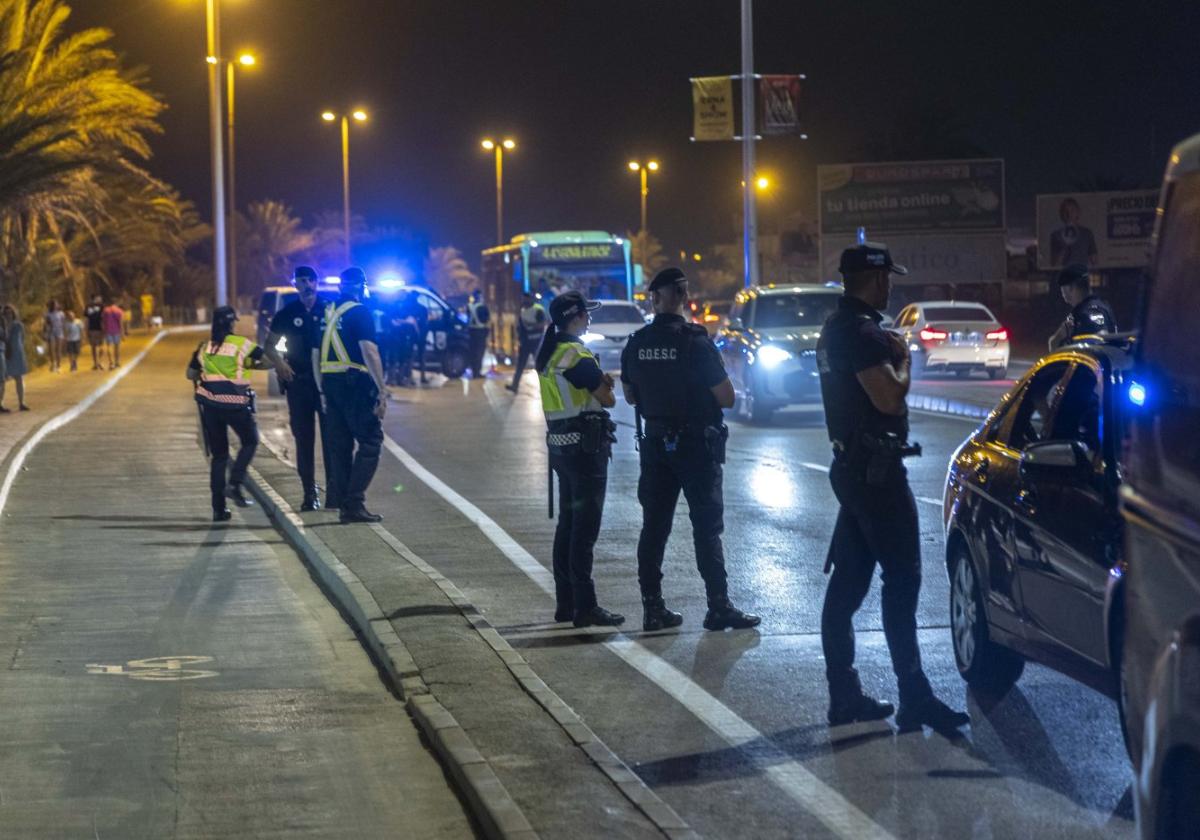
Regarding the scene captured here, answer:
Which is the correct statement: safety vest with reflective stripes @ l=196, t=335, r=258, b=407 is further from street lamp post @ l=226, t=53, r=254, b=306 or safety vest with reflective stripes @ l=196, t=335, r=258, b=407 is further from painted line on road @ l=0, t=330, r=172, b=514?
street lamp post @ l=226, t=53, r=254, b=306

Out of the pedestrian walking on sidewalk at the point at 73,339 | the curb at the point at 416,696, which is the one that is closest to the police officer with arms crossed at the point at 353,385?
the curb at the point at 416,696

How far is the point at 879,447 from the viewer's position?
677cm

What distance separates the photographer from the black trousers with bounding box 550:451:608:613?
357 inches

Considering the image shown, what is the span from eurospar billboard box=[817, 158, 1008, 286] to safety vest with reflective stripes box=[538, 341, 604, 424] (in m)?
51.8

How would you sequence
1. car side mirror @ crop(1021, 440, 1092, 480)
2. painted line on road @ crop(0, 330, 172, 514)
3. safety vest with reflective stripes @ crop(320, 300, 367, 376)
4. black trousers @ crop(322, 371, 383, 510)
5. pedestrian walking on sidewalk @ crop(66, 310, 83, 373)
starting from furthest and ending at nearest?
1. pedestrian walking on sidewalk @ crop(66, 310, 83, 373)
2. painted line on road @ crop(0, 330, 172, 514)
3. safety vest with reflective stripes @ crop(320, 300, 367, 376)
4. black trousers @ crop(322, 371, 383, 510)
5. car side mirror @ crop(1021, 440, 1092, 480)

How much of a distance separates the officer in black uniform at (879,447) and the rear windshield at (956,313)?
2916 cm

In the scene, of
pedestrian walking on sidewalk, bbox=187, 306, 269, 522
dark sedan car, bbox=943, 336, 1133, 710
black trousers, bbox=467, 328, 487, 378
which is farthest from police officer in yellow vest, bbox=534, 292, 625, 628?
black trousers, bbox=467, 328, 487, 378

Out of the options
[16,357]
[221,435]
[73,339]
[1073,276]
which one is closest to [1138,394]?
[1073,276]

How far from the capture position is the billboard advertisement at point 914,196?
6038 centimetres

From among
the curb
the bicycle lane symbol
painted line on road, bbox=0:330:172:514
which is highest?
painted line on road, bbox=0:330:172:514

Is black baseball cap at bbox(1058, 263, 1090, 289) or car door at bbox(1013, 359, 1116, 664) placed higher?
black baseball cap at bbox(1058, 263, 1090, 289)

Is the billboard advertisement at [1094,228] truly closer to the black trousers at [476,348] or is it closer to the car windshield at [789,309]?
the black trousers at [476,348]

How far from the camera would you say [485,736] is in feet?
21.9

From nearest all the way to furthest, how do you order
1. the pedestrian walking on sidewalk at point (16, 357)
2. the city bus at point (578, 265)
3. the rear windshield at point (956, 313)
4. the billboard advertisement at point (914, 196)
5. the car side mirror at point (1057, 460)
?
1. the car side mirror at point (1057, 460)
2. the pedestrian walking on sidewalk at point (16, 357)
3. the rear windshield at point (956, 313)
4. the city bus at point (578, 265)
5. the billboard advertisement at point (914, 196)
